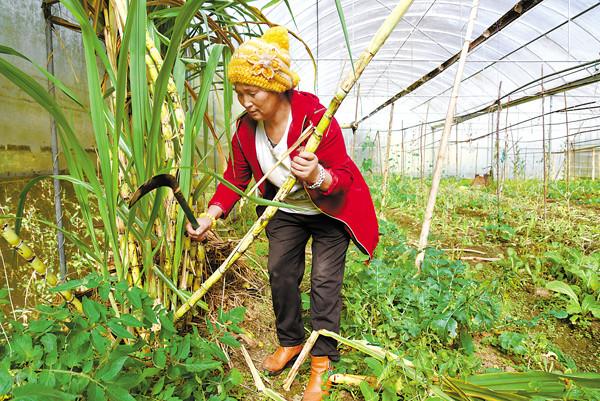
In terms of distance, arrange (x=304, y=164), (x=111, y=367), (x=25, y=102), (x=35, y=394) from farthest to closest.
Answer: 1. (x=25, y=102)
2. (x=304, y=164)
3. (x=111, y=367)
4. (x=35, y=394)

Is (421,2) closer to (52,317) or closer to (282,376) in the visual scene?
(282,376)

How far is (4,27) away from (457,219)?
3.72 meters

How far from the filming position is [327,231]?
4.24ft

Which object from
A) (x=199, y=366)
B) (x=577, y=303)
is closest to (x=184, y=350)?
(x=199, y=366)

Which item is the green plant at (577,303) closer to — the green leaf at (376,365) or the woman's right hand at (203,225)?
the green leaf at (376,365)

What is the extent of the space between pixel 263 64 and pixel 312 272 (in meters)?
0.66

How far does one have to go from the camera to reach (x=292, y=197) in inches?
49.2

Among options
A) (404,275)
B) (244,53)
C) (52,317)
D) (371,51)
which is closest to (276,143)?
(244,53)

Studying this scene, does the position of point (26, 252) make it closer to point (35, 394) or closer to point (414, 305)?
point (35, 394)

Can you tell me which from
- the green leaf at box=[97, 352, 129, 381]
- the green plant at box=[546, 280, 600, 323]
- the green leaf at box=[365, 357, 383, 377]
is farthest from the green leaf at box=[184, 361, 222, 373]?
the green plant at box=[546, 280, 600, 323]

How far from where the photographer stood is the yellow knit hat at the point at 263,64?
0.99 meters

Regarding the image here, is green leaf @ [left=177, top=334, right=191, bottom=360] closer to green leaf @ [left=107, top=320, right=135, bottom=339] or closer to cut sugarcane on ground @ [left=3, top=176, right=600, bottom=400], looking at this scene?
green leaf @ [left=107, top=320, right=135, bottom=339]

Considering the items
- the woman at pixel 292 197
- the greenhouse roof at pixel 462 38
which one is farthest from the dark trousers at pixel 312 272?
the greenhouse roof at pixel 462 38

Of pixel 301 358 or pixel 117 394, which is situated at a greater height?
pixel 117 394
